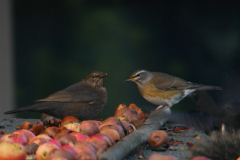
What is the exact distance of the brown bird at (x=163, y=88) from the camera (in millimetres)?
3188

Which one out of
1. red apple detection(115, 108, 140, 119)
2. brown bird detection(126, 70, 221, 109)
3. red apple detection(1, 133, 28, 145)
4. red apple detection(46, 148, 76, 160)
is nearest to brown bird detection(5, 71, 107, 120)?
red apple detection(115, 108, 140, 119)

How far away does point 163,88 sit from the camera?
324cm

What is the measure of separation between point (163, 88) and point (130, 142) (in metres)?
1.61

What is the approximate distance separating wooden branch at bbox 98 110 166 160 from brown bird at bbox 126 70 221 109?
2.15ft

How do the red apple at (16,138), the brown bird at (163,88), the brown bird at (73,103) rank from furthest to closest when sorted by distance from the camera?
the brown bird at (163,88) < the brown bird at (73,103) < the red apple at (16,138)

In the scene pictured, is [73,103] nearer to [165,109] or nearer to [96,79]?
[96,79]

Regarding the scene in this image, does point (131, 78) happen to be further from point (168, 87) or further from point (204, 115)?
point (204, 115)

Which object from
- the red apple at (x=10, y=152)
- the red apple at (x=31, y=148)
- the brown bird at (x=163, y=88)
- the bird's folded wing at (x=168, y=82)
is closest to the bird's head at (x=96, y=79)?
the brown bird at (x=163, y=88)

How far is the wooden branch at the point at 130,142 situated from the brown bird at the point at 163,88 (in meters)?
0.65

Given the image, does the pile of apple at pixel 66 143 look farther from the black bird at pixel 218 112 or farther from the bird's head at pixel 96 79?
the bird's head at pixel 96 79

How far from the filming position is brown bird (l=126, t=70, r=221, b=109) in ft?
10.5

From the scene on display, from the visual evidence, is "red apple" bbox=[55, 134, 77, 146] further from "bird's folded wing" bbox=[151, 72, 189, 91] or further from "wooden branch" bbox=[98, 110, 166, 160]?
"bird's folded wing" bbox=[151, 72, 189, 91]

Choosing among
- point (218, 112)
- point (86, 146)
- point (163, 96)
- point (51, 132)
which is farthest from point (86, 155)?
point (163, 96)

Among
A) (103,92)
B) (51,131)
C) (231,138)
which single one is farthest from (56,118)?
(231,138)
